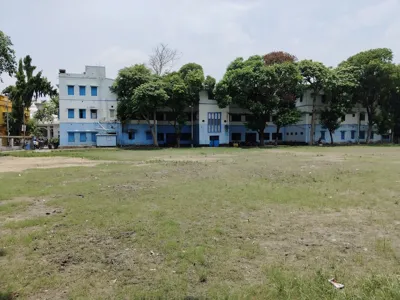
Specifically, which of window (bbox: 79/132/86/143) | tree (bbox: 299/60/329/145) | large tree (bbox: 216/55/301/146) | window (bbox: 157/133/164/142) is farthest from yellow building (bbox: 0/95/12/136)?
tree (bbox: 299/60/329/145)

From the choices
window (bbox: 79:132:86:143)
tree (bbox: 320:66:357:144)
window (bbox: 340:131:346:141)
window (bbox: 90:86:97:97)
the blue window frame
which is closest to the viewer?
tree (bbox: 320:66:357:144)

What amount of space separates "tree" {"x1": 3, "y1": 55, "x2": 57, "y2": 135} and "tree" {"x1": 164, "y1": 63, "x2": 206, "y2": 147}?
59.0 feet

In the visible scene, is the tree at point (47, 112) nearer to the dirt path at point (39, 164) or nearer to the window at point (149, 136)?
the window at point (149, 136)

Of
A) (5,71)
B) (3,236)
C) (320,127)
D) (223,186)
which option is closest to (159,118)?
(5,71)

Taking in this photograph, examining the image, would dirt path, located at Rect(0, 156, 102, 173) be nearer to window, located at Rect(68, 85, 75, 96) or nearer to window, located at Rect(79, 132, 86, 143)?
window, located at Rect(79, 132, 86, 143)

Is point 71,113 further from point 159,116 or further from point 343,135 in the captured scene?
point 343,135

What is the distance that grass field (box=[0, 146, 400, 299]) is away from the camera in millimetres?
3748

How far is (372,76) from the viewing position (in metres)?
45.6

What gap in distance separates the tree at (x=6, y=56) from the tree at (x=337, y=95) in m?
38.4

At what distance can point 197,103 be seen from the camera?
154 ft

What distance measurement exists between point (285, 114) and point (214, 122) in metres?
10.8

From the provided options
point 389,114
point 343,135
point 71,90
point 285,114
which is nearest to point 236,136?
point 285,114

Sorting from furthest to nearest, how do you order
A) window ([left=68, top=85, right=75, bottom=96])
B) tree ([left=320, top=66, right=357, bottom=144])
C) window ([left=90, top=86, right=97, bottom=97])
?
window ([left=90, top=86, right=97, bottom=97]) < tree ([left=320, top=66, right=357, bottom=144]) < window ([left=68, top=85, right=75, bottom=96])

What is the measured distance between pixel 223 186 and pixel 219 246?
5.89 meters
